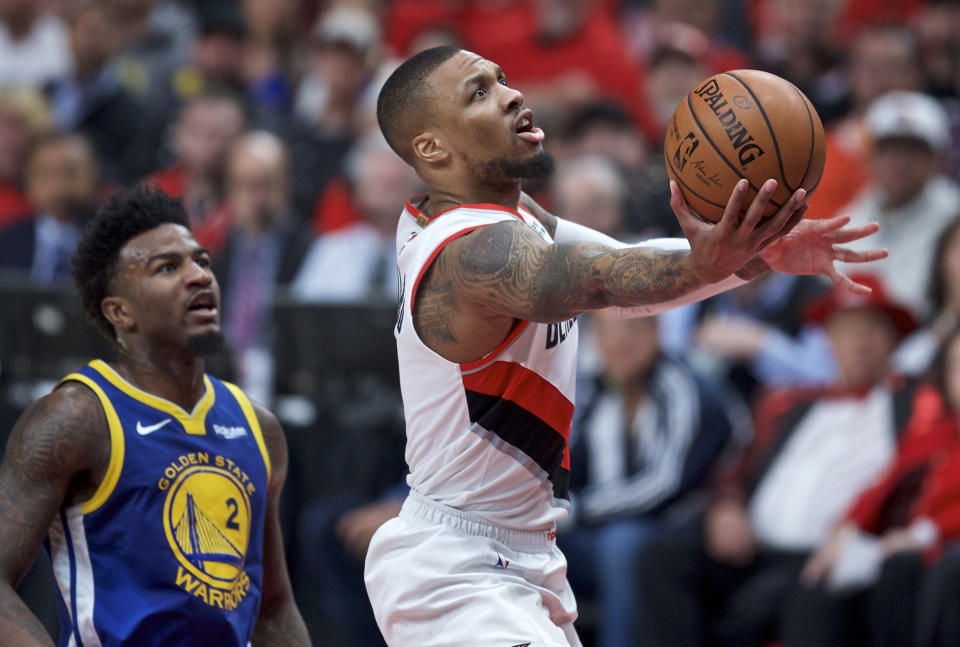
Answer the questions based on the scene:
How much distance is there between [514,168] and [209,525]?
4.59 feet

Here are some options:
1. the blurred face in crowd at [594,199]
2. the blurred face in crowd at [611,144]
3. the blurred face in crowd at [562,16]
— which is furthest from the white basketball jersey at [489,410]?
the blurred face in crowd at [562,16]

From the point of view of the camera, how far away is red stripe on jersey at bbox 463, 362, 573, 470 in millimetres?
3699

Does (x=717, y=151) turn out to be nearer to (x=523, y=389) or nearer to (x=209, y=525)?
(x=523, y=389)

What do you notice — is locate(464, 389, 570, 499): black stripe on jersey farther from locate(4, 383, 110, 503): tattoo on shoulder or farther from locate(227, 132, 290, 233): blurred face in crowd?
locate(227, 132, 290, 233): blurred face in crowd

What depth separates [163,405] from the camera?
4.14 meters

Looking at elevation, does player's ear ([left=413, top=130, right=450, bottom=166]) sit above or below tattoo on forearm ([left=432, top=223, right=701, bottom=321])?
above

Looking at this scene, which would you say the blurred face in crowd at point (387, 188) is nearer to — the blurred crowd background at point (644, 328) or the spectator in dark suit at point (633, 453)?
the blurred crowd background at point (644, 328)

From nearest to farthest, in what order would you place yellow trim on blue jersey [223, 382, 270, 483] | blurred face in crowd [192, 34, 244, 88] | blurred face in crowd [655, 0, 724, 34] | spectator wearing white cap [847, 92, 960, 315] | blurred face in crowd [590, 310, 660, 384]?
yellow trim on blue jersey [223, 382, 270, 483] → blurred face in crowd [590, 310, 660, 384] → spectator wearing white cap [847, 92, 960, 315] → blurred face in crowd [655, 0, 724, 34] → blurred face in crowd [192, 34, 244, 88]

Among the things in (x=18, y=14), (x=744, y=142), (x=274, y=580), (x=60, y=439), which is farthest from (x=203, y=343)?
(x=18, y=14)

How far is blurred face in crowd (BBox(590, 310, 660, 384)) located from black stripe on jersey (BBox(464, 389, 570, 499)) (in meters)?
3.47

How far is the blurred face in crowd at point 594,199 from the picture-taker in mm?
7988

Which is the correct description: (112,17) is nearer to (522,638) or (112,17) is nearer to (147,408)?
(147,408)

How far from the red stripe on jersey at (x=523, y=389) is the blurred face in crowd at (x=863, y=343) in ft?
12.2

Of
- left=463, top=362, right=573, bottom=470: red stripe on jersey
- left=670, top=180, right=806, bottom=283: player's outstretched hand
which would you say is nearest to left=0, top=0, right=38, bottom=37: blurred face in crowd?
left=463, top=362, right=573, bottom=470: red stripe on jersey
